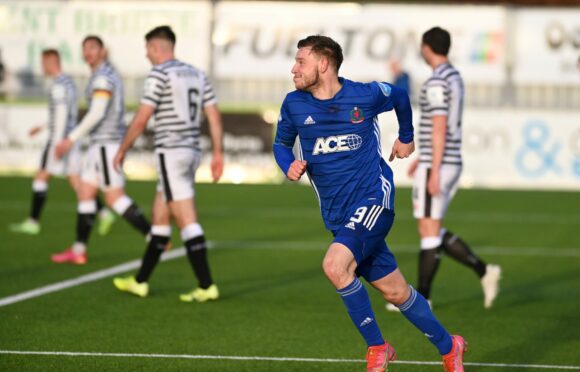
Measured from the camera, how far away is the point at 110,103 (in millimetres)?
13133

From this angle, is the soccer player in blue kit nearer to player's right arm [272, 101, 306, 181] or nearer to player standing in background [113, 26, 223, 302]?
player's right arm [272, 101, 306, 181]

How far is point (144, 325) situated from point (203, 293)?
133 centimetres

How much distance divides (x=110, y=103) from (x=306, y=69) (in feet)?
20.3

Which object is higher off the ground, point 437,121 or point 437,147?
point 437,121

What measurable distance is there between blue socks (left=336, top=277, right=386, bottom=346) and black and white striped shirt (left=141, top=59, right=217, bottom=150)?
390 centimetres

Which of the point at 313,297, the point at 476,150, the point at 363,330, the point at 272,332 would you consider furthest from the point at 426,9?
the point at 363,330

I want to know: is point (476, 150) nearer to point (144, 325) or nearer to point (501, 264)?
point (501, 264)

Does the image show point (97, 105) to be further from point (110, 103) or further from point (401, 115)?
point (401, 115)

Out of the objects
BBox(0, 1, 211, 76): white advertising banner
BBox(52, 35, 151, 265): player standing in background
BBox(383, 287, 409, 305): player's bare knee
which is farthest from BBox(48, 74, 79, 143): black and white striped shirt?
BBox(0, 1, 211, 76): white advertising banner

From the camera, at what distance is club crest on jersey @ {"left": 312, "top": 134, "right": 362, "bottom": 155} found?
289 inches

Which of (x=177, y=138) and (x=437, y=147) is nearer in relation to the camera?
(x=437, y=147)

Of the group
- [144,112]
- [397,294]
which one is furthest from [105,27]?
[397,294]

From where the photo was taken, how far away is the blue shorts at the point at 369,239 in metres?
7.20

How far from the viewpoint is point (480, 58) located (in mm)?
28500
